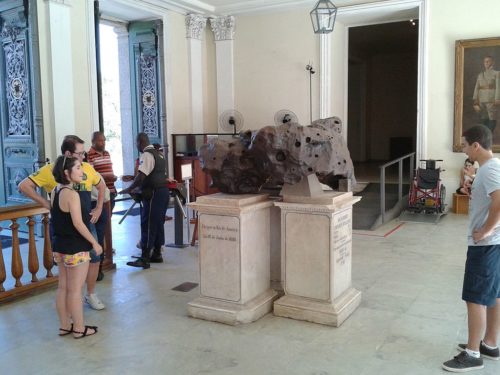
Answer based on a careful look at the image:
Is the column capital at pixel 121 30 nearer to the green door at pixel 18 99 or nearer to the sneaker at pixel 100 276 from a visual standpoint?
the green door at pixel 18 99

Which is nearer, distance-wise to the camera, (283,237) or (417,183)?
(283,237)

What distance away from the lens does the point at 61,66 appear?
8.50 m

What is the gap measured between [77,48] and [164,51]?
2.65m

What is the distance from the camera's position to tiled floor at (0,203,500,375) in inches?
137

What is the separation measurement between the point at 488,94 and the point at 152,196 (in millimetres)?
7075

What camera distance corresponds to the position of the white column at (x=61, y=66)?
8.34m

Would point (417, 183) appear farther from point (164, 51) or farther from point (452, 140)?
point (164, 51)

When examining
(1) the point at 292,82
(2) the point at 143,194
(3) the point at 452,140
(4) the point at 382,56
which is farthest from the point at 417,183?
(4) the point at 382,56

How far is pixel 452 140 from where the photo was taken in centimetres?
1011

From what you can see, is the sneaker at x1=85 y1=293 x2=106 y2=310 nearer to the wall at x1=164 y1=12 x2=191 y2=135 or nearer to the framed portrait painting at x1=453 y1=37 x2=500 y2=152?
the wall at x1=164 y1=12 x2=191 y2=135

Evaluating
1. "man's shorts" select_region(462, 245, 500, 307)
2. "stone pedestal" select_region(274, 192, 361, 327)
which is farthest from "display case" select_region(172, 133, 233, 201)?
"man's shorts" select_region(462, 245, 500, 307)

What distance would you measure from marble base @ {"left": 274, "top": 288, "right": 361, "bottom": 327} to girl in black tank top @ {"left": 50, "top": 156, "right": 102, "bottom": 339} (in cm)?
164

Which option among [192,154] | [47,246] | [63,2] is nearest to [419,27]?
[192,154]

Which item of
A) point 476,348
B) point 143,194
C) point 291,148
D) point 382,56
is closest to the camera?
point 476,348
